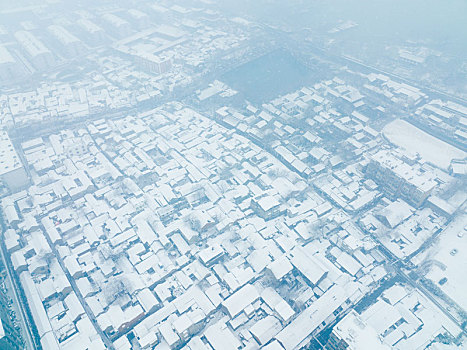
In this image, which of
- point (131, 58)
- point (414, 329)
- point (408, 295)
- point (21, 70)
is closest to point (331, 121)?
point (408, 295)

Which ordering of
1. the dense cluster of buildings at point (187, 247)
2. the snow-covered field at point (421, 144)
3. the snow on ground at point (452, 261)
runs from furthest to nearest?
the snow-covered field at point (421, 144)
the snow on ground at point (452, 261)
the dense cluster of buildings at point (187, 247)

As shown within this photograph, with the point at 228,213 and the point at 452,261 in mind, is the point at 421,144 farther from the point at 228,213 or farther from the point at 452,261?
the point at 228,213

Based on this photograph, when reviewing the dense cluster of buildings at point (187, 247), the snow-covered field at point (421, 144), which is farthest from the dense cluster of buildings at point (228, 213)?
the snow-covered field at point (421, 144)

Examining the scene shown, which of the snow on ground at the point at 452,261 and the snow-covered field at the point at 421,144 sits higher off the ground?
the snow-covered field at the point at 421,144

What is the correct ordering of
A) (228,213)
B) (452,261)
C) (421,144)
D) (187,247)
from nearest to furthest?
(452,261)
(187,247)
(228,213)
(421,144)

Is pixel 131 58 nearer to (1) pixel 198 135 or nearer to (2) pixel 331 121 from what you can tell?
(1) pixel 198 135

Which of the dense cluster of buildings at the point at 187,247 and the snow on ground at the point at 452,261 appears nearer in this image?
the dense cluster of buildings at the point at 187,247

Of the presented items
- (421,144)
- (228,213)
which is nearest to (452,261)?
(421,144)

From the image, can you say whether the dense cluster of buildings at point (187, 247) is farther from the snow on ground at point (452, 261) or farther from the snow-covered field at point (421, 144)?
the snow-covered field at point (421, 144)
